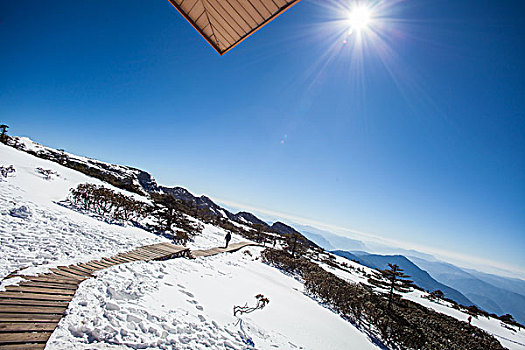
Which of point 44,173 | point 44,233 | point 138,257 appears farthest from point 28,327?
point 44,173

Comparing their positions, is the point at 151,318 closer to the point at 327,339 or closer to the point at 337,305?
the point at 327,339

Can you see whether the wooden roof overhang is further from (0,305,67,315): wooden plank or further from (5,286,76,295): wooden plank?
(5,286,76,295): wooden plank

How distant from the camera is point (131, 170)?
72250mm

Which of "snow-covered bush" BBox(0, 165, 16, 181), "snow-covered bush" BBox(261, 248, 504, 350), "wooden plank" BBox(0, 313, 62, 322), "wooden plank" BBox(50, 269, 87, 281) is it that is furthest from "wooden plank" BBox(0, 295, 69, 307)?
"snow-covered bush" BBox(0, 165, 16, 181)

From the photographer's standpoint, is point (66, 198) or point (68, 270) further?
point (66, 198)

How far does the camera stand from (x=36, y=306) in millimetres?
3045

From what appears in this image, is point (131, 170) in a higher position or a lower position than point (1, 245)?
higher

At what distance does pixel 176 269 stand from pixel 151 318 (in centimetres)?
316

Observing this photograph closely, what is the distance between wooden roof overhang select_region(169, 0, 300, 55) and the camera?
278 cm

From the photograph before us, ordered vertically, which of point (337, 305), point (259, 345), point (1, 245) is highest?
point (1, 245)

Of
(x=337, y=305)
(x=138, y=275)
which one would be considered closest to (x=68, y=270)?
(x=138, y=275)

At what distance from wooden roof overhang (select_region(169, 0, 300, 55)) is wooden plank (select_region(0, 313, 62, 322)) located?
4.93 m

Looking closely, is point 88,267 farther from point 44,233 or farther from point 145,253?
point 44,233

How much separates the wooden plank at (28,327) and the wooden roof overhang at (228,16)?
16.1 feet
